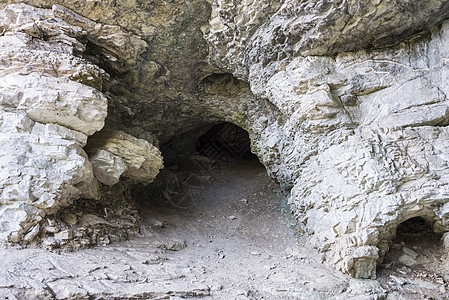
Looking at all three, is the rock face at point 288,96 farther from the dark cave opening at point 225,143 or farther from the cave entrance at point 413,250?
the dark cave opening at point 225,143

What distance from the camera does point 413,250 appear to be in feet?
15.3

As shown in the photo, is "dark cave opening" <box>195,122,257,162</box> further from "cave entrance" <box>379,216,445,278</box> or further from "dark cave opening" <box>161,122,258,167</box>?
"cave entrance" <box>379,216,445,278</box>

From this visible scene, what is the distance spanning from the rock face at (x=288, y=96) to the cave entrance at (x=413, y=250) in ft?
0.86

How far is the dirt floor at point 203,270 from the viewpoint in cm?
359

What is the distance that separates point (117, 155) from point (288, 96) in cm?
346

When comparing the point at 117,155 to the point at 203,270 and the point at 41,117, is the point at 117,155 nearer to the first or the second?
the point at 41,117

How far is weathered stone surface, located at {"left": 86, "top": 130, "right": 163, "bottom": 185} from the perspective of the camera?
18.6 feet

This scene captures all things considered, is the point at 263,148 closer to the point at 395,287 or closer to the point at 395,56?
the point at 395,56

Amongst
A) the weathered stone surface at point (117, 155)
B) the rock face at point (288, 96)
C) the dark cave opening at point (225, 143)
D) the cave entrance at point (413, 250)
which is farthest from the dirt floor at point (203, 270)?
the dark cave opening at point (225, 143)

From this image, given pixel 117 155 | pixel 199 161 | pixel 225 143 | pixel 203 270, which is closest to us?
pixel 203 270

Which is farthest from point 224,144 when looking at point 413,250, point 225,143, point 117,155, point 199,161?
point 413,250

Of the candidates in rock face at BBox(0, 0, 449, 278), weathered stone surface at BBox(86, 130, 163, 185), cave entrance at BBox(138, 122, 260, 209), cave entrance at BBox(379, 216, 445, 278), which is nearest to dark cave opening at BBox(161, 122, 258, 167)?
cave entrance at BBox(138, 122, 260, 209)

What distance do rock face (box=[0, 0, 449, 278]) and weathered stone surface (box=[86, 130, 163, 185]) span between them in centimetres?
3

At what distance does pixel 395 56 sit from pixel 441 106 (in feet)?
3.62
